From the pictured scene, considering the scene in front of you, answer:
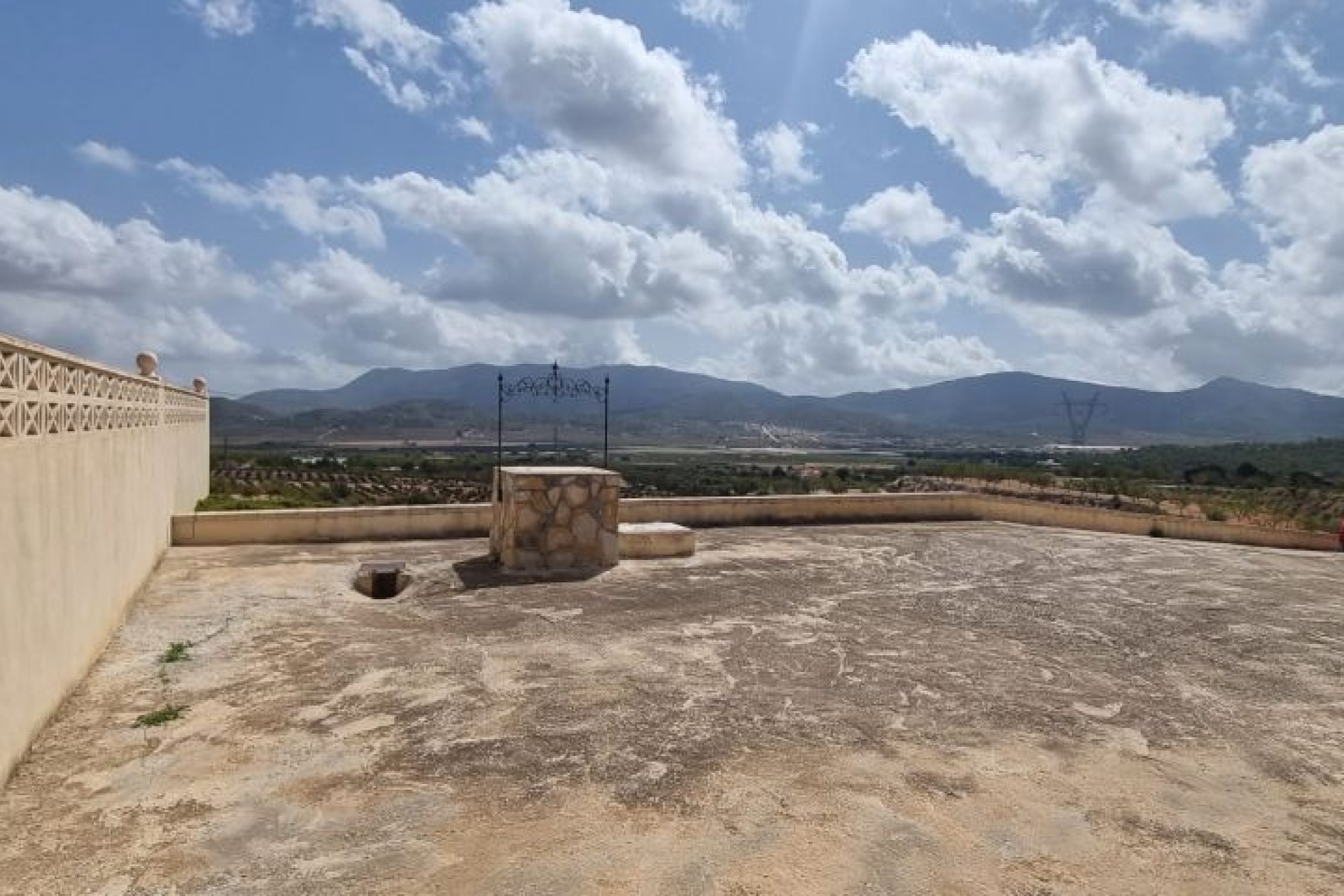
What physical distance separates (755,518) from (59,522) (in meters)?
11.2

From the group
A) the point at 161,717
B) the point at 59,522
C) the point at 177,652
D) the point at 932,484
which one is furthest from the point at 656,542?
the point at 932,484

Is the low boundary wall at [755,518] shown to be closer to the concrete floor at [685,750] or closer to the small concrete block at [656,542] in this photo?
the small concrete block at [656,542]

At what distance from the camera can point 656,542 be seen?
11.5 m

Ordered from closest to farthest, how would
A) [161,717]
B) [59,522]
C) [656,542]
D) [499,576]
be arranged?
[161,717] → [59,522] → [499,576] → [656,542]

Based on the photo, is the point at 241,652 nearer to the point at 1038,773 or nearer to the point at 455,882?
the point at 455,882

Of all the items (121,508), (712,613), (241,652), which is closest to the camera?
(241,652)

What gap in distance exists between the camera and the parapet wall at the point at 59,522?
178 inches

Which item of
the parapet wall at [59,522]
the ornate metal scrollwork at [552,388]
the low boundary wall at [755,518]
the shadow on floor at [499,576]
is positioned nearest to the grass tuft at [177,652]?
the parapet wall at [59,522]

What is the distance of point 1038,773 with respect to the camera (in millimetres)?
4699

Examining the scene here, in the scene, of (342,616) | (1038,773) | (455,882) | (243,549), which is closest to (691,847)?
(455,882)

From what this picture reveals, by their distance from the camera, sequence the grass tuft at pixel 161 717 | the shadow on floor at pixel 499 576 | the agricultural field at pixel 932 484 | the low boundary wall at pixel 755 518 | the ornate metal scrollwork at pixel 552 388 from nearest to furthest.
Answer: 1. the grass tuft at pixel 161 717
2. the shadow on floor at pixel 499 576
3. the low boundary wall at pixel 755 518
4. the ornate metal scrollwork at pixel 552 388
5. the agricultural field at pixel 932 484

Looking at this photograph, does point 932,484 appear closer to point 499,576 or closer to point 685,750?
point 499,576

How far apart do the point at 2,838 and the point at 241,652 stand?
2.91 meters

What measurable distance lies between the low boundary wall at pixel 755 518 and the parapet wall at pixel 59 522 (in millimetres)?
2608
